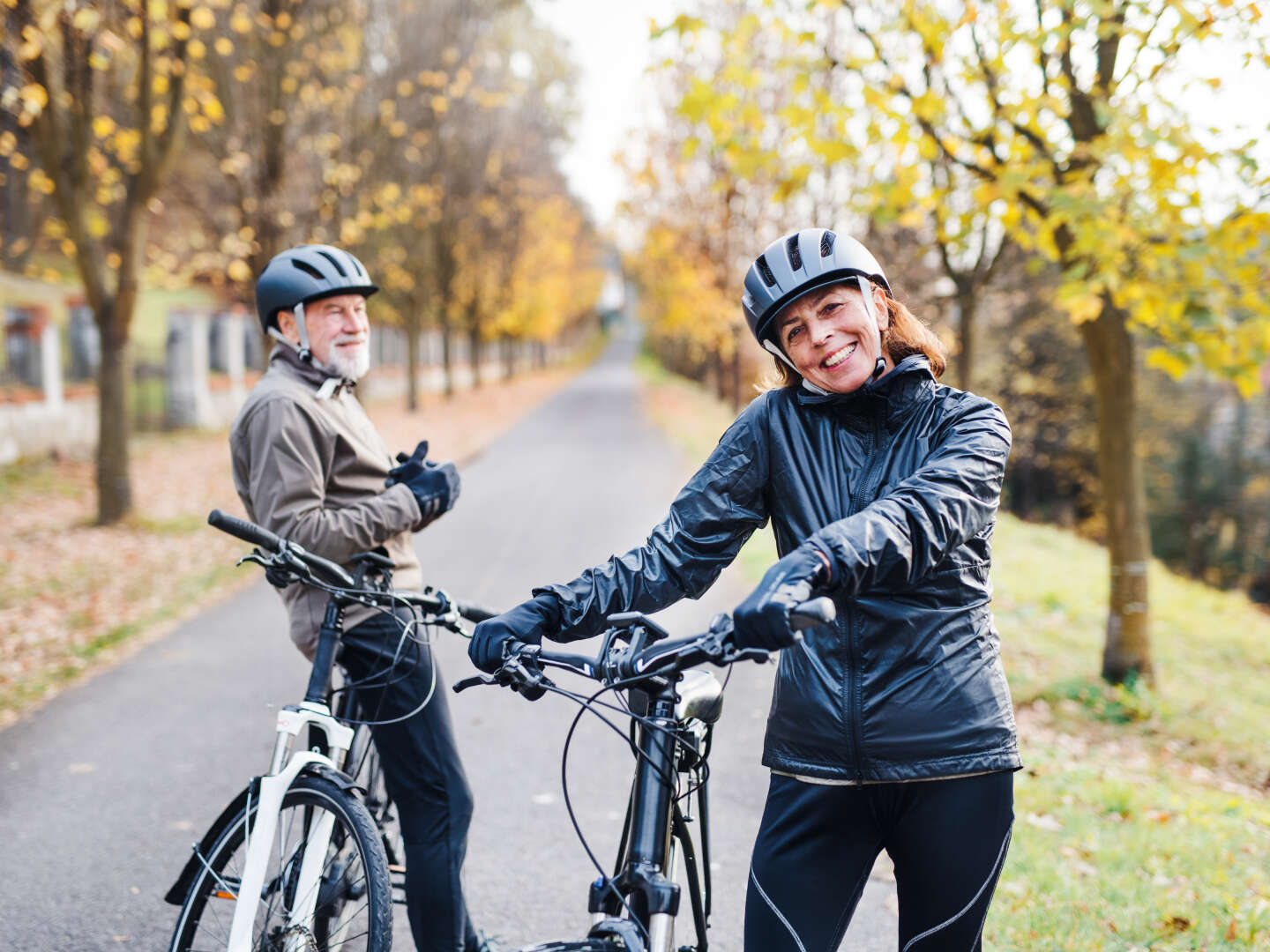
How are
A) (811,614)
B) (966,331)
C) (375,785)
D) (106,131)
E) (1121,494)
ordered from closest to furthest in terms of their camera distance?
(811,614) < (375,785) < (1121,494) < (966,331) < (106,131)

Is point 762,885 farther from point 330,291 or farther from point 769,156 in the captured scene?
point 769,156

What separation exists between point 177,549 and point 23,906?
7.08 metres

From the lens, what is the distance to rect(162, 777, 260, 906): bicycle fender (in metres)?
2.57

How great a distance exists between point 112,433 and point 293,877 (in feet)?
32.5

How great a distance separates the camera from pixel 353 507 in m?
3.02

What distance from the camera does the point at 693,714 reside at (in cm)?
213

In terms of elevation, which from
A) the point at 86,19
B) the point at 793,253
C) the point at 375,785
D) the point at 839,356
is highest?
the point at 86,19

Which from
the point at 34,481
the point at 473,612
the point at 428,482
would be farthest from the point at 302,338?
the point at 34,481

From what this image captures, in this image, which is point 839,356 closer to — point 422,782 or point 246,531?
point 246,531

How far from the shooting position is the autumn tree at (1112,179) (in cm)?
561

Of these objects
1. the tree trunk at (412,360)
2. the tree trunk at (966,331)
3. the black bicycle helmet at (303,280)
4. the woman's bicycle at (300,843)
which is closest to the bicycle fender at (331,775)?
the woman's bicycle at (300,843)

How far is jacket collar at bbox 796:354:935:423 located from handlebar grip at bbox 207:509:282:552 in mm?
1425

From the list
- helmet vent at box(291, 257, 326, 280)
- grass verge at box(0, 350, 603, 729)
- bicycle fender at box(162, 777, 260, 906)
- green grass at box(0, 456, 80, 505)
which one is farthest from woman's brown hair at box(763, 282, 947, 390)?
green grass at box(0, 456, 80, 505)

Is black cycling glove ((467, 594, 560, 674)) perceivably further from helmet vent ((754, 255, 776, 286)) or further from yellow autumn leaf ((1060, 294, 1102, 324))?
yellow autumn leaf ((1060, 294, 1102, 324))
